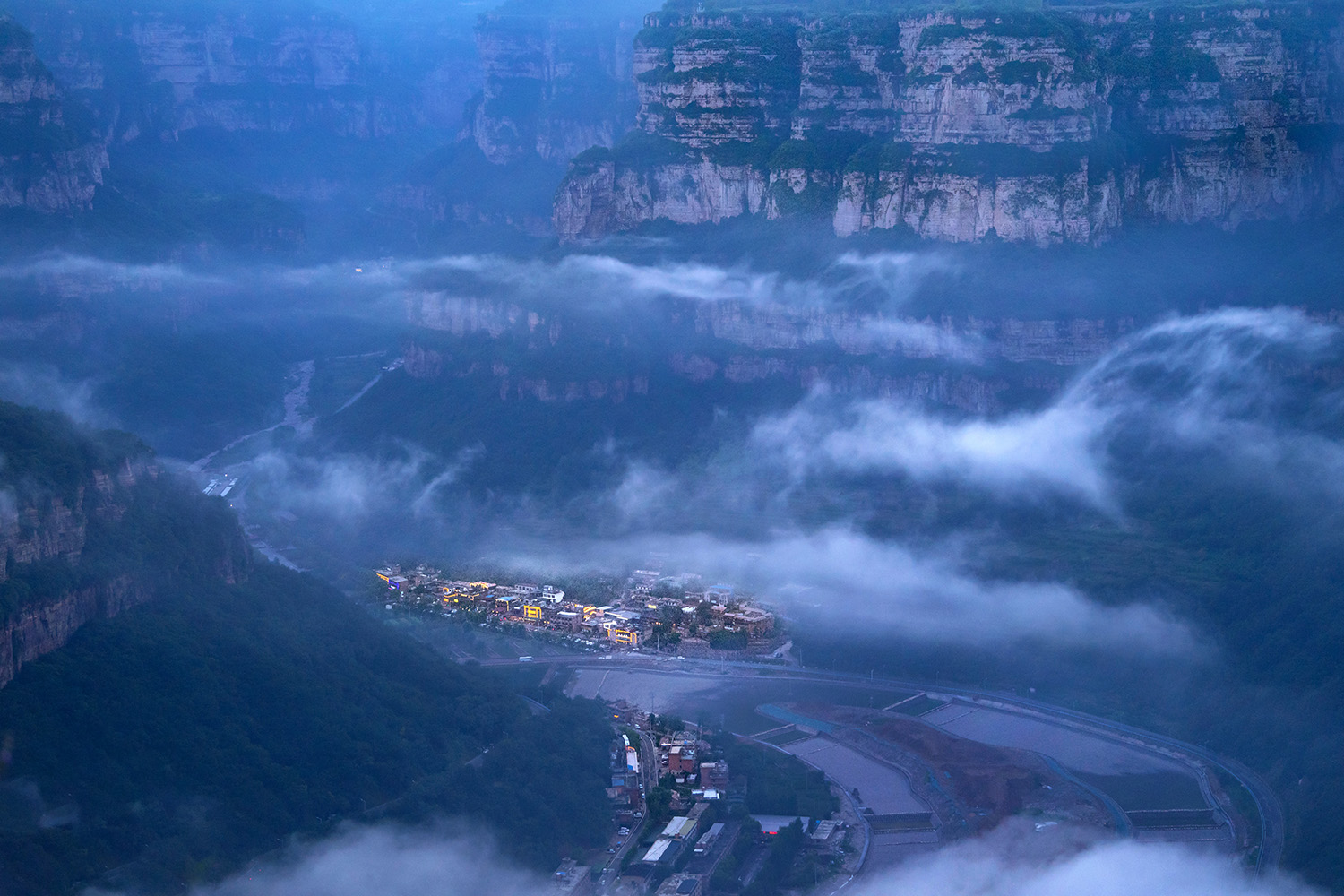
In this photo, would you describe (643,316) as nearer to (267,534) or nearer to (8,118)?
(267,534)

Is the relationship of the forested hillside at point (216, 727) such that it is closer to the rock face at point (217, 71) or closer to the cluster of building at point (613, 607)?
the cluster of building at point (613, 607)

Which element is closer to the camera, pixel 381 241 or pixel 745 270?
pixel 745 270

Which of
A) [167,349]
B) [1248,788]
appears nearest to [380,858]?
[1248,788]

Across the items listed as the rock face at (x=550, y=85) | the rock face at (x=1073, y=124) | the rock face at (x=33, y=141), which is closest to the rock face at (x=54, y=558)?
the rock face at (x=1073, y=124)

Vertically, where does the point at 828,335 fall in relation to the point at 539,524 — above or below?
above

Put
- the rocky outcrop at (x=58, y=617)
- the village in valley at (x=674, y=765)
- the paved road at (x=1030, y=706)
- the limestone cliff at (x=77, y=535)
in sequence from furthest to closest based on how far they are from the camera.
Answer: the paved road at (x=1030, y=706), the village in valley at (x=674, y=765), the limestone cliff at (x=77, y=535), the rocky outcrop at (x=58, y=617)

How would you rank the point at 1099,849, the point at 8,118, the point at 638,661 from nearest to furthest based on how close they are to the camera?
1. the point at 1099,849
2. the point at 638,661
3. the point at 8,118
